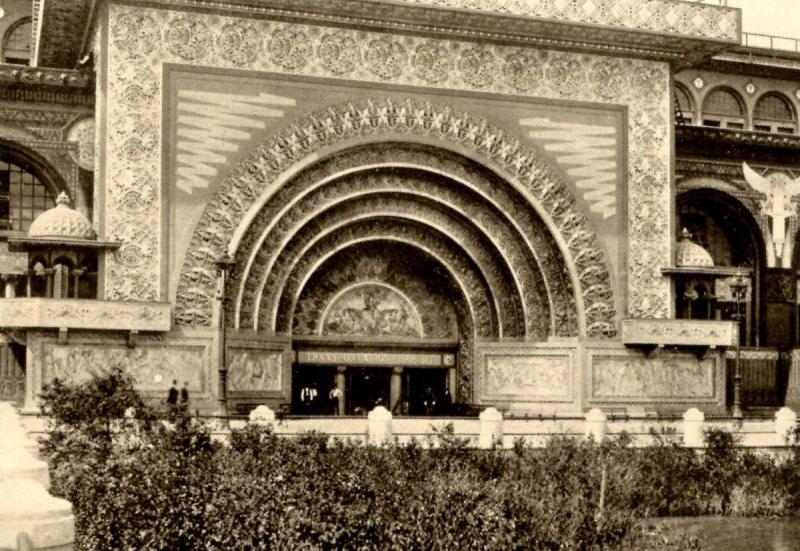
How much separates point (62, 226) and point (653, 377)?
15080 millimetres

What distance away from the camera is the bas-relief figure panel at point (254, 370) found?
27.6 metres

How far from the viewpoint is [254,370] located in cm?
2805

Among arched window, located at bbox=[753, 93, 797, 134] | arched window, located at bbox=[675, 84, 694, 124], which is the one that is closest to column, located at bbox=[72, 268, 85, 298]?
arched window, located at bbox=[675, 84, 694, 124]

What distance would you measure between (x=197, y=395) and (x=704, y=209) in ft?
58.1

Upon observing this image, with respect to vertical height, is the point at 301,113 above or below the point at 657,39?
below

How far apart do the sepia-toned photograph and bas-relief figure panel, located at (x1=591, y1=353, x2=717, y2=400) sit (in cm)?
8

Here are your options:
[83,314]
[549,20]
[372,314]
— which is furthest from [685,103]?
[83,314]

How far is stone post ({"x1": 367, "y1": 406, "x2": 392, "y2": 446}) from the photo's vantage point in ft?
73.2

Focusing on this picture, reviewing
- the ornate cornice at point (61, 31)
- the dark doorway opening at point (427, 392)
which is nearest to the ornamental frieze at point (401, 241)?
the dark doorway opening at point (427, 392)

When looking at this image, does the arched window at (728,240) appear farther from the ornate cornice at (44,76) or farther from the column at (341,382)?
the ornate cornice at (44,76)

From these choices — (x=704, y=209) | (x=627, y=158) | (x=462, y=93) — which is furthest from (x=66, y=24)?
(x=704, y=209)

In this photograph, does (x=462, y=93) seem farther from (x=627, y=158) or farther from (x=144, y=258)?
(x=144, y=258)

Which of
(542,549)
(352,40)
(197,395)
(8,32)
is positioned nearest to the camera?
(542,549)

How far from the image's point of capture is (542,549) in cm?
1433
